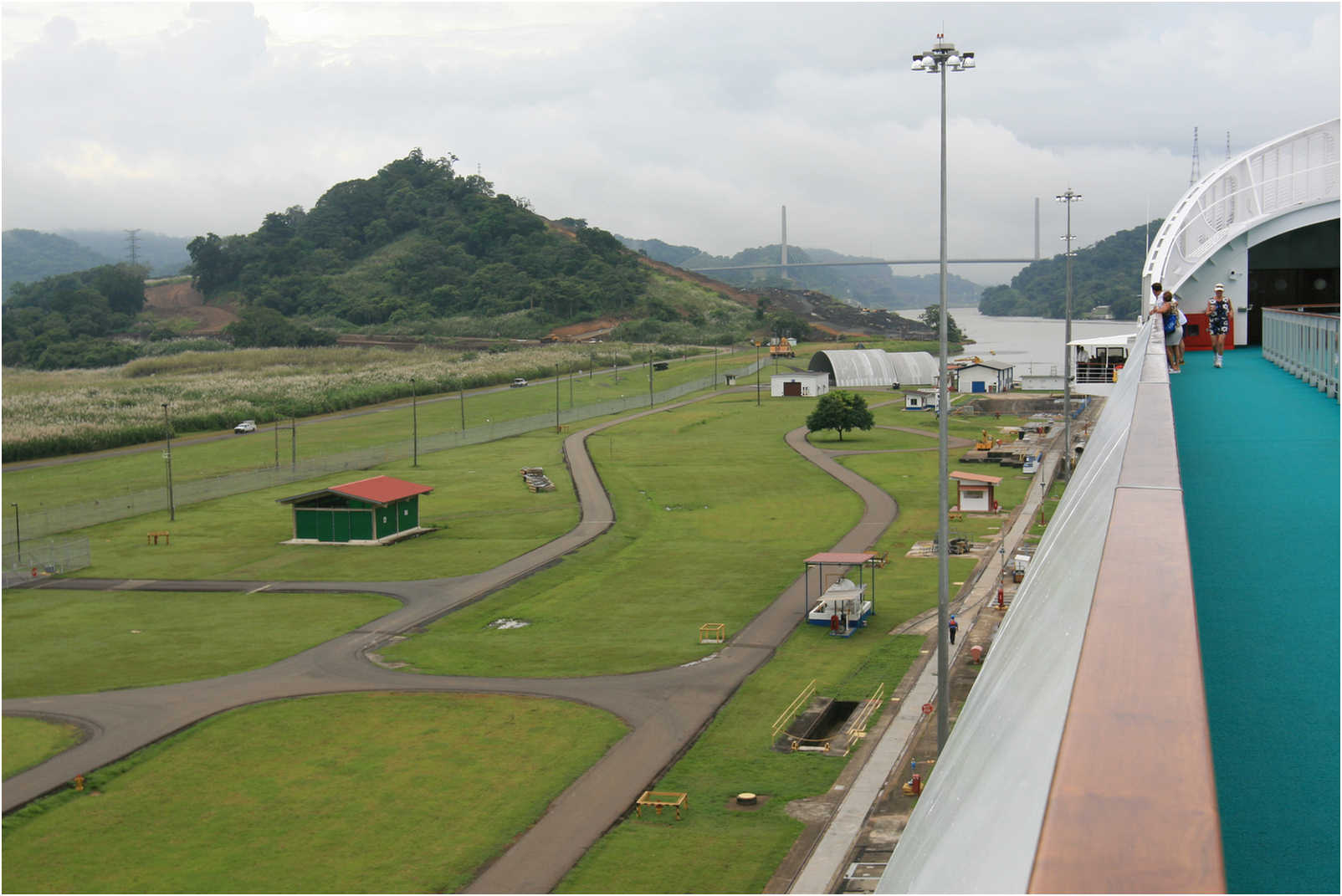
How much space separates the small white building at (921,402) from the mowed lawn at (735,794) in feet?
178

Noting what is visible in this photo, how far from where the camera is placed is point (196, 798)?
19.0 m

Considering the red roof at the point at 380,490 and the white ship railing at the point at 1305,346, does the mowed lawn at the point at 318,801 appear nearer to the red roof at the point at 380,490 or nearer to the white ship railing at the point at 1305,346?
the white ship railing at the point at 1305,346

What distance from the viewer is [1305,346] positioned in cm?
1252

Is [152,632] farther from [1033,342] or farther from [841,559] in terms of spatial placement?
[1033,342]

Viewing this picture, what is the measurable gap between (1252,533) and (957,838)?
4.39 m

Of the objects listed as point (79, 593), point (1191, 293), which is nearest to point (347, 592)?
point (79, 593)

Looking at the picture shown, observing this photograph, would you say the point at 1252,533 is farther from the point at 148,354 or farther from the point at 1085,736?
the point at 148,354

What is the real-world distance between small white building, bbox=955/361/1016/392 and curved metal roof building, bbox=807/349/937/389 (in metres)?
6.79

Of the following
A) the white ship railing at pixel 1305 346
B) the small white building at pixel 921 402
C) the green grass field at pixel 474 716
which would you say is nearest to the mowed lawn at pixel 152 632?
the green grass field at pixel 474 716

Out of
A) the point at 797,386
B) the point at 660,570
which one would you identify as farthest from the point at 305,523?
the point at 797,386

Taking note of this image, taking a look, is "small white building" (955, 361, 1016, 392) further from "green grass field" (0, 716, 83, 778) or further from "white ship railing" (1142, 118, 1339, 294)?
"green grass field" (0, 716, 83, 778)

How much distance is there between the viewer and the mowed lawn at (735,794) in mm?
15961

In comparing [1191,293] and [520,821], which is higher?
[1191,293]

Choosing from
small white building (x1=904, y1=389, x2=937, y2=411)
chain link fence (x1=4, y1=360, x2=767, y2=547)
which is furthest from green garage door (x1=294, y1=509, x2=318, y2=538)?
small white building (x1=904, y1=389, x2=937, y2=411)
